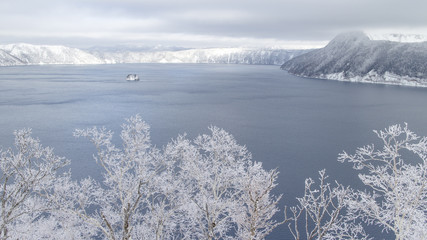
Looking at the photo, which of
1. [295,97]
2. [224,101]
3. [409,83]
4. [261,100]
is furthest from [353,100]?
[409,83]

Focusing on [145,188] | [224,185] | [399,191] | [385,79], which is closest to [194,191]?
[224,185]

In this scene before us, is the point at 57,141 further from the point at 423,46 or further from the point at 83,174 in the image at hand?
the point at 423,46

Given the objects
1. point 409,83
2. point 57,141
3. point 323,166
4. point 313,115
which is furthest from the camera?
point 409,83

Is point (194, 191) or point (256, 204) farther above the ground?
point (256, 204)

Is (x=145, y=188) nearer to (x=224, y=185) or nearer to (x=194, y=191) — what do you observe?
(x=194, y=191)

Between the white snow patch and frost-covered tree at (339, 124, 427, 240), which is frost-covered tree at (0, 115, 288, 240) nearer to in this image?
frost-covered tree at (339, 124, 427, 240)

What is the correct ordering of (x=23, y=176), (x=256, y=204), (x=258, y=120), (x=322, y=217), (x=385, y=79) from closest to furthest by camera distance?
1. (x=256, y=204)
2. (x=23, y=176)
3. (x=322, y=217)
4. (x=258, y=120)
5. (x=385, y=79)

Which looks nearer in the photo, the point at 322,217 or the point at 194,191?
the point at 194,191

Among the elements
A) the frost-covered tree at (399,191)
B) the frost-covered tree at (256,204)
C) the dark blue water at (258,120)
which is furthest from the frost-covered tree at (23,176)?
the dark blue water at (258,120)

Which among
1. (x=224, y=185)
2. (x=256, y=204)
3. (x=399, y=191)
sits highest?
(x=256, y=204)

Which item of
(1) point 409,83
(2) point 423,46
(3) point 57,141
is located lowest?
(3) point 57,141

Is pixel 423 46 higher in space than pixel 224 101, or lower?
higher
